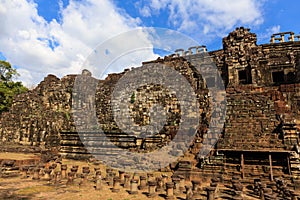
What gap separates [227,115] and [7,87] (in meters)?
28.7

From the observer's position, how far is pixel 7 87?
96.5ft

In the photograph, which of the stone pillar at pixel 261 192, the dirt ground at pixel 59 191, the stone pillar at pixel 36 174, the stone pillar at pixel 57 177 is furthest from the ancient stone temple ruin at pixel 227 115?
the stone pillar at pixel 36 174

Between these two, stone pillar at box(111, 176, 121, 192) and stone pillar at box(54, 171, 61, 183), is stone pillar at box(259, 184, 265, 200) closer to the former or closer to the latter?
stone pillar at box(111, 176, 121, 192)

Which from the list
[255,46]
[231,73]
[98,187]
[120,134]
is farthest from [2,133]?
[255,46]

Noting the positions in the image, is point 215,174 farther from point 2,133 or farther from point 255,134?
point 2,133

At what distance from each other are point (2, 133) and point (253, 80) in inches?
887

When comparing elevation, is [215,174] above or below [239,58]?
below

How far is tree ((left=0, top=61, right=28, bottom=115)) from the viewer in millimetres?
28219

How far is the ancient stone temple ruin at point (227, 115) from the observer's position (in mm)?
9070

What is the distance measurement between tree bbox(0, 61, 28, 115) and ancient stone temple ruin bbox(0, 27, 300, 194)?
8014mm

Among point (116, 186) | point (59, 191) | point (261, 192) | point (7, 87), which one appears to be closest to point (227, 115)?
point (261, 192)

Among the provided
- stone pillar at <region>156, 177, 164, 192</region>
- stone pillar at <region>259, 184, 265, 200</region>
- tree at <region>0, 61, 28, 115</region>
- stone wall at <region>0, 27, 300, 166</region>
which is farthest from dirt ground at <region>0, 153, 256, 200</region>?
tree at <region>0, 61, 28, 115</region>

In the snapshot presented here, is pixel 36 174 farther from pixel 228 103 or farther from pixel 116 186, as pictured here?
pixel 228 103

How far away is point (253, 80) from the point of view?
64.0ft
